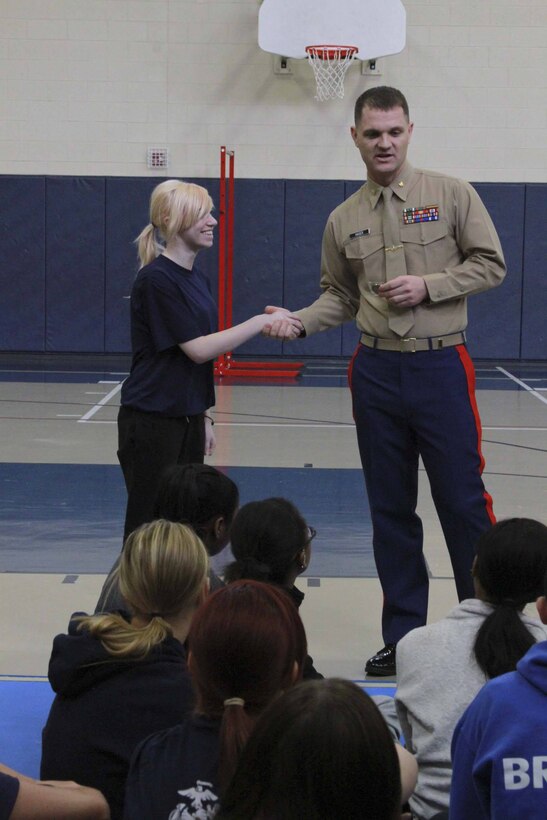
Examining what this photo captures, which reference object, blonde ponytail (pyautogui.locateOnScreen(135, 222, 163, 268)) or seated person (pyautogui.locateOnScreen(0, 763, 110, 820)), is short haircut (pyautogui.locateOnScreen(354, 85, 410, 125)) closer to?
blonde ponytail (pyautogui.locateOnScreen(135, 222, 163, 268))

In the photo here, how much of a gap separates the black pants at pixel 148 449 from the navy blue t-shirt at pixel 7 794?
1.87 m

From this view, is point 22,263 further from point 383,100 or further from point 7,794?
point 7,794

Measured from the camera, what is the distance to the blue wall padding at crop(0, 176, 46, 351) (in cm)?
1227

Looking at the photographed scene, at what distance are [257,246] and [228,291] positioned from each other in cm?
94

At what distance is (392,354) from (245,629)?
2.10m

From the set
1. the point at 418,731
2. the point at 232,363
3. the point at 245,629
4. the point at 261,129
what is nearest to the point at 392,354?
the point at 418,731

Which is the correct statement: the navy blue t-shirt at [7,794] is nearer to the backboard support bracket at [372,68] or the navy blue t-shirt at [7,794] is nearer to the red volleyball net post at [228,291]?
the red volleyball net post at [228,291]

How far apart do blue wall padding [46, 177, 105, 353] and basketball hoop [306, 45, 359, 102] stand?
2.55 meters

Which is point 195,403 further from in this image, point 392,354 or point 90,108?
point 90,108

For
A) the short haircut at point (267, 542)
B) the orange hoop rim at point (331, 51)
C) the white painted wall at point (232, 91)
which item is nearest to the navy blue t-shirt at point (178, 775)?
the short haircut at point (267, 542)

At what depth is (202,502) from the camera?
10.4 feet

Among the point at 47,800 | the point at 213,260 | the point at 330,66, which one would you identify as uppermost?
the point at 330,66

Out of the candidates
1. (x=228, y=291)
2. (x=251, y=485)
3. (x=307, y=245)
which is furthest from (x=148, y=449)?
(x=307, y=245)

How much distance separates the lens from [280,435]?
7914 mm
